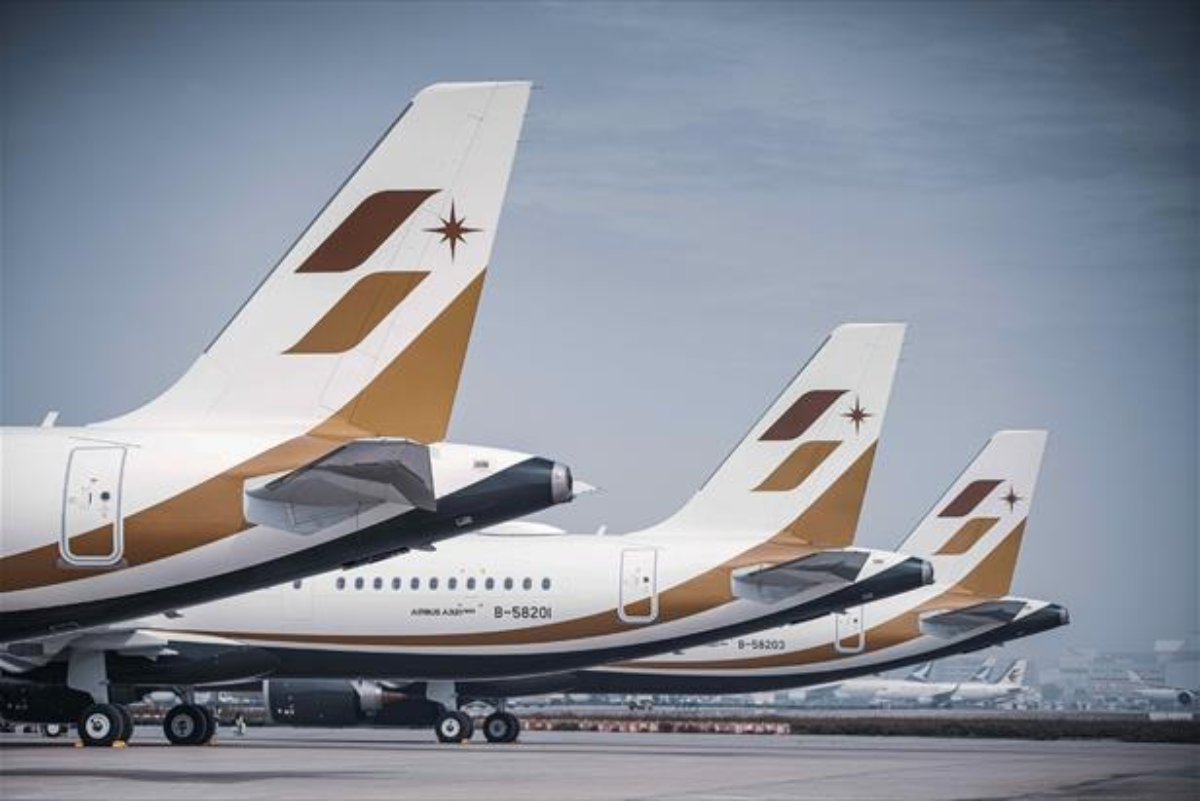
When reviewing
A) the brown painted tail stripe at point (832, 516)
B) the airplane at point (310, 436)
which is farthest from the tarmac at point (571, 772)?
the brown painted tail stripe at point (832, 516)

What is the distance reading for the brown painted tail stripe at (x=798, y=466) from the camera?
42.0 metres

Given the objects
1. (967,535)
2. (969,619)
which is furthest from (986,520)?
(969,619)

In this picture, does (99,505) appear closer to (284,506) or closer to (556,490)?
(284,506)

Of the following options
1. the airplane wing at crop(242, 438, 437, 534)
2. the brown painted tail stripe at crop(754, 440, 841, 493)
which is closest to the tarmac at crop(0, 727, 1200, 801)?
the airplane wing at crop(242, 438, 437, 534)

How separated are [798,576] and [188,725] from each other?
502 inches

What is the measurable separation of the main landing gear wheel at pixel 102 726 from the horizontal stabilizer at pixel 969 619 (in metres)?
24.2

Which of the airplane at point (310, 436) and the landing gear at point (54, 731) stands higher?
the airplane at point (310, 436)

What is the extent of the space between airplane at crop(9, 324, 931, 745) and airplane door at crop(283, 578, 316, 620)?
0.03 metres

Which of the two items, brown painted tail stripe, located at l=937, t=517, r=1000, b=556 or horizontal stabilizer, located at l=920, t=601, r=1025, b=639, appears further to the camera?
brown painted tail stripe, located at l=937, t=517, r=1000, b=556

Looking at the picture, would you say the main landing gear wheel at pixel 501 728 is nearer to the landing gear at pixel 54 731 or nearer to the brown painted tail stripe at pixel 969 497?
the landing gear at pixel 54 731

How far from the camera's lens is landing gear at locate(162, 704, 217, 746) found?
37.4 m

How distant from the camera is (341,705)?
140 ft

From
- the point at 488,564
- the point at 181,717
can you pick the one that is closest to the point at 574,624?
the point at 488,564

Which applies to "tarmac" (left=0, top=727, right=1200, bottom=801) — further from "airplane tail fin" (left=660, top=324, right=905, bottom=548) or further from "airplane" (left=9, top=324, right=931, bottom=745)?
"airplane tail fin" (left=660, top=324, right=905, bottom=548)
